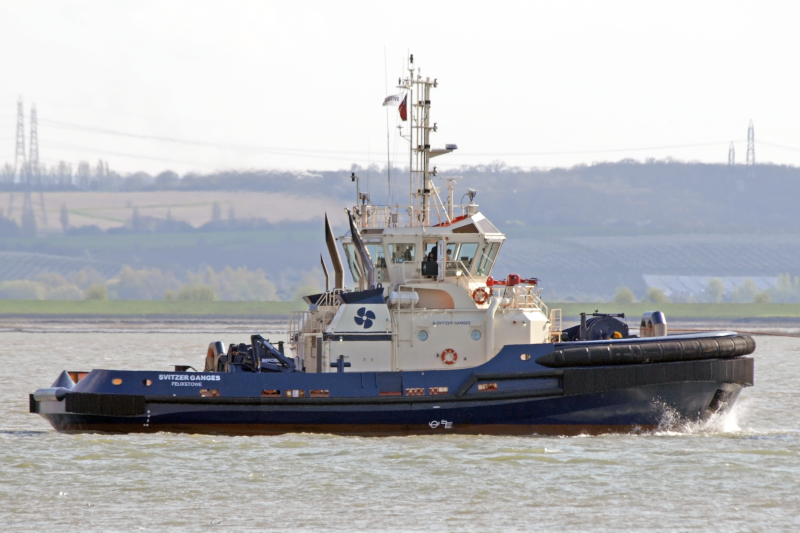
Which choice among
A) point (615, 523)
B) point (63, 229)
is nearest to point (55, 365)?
point (615, 523)

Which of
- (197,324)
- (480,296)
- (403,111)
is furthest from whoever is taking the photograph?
(197,324)

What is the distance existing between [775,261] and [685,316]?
226ft

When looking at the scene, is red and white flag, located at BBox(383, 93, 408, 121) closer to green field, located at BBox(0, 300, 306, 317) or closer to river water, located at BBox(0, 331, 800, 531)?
river water, located at BBox(0, 331, 800, 531)

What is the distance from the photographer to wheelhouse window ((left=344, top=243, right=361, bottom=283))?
1689 cm

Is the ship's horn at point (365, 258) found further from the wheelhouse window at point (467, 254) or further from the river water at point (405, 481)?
the river water at point (405, 481)

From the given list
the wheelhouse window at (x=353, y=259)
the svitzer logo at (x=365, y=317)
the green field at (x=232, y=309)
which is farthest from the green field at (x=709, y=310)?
the svitzer logo at (x=365, y=317)

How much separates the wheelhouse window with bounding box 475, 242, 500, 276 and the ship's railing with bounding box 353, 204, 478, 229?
0.60 m

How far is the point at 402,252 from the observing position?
16.4 metres

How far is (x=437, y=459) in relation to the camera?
14023 mm

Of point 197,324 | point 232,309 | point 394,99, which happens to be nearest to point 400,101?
point 394,99

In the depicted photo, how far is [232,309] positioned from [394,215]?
67.9m

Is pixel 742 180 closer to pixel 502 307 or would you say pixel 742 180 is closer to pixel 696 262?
pixel 696 262

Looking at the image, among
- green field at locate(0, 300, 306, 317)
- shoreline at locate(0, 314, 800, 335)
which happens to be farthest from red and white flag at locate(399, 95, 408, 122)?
green field at locate(0, 300, 306, 317)

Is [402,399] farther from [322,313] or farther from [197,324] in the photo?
[197,324]
